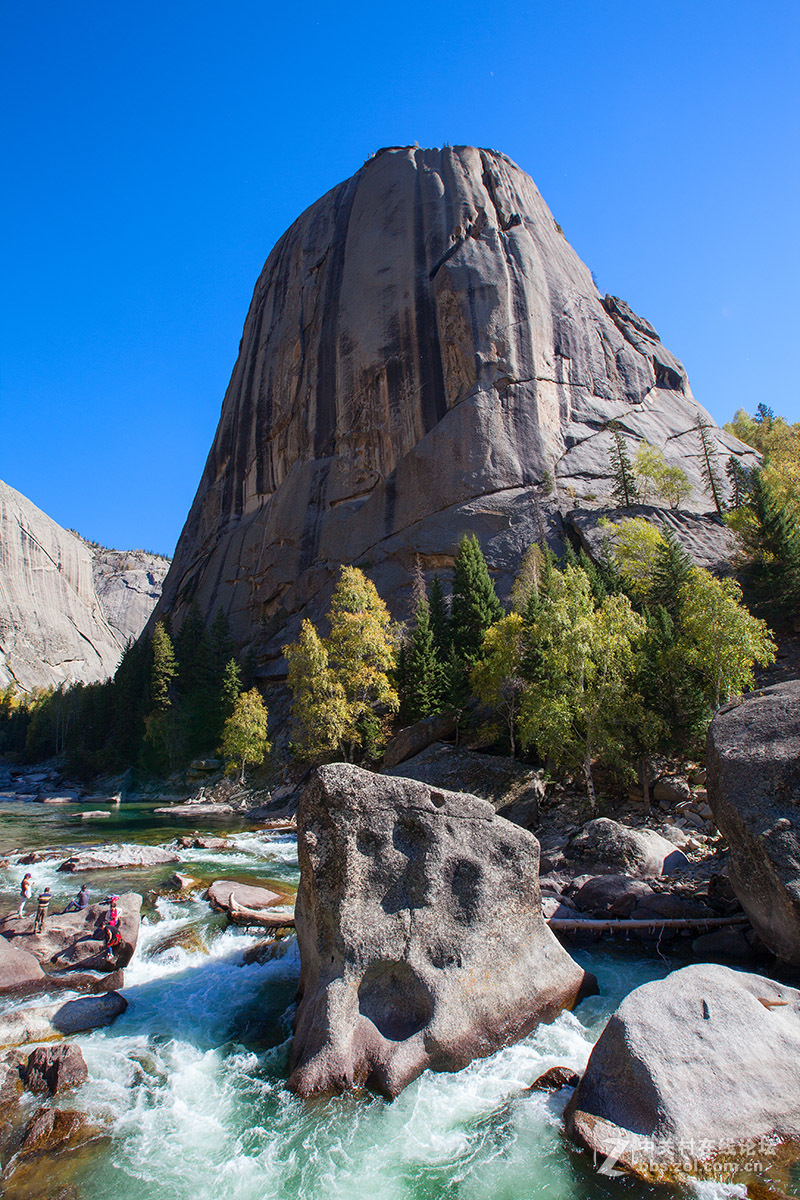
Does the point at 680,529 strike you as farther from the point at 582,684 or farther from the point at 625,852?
the point at 625,852

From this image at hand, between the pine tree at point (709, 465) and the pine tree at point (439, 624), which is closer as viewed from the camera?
the pine tree at point (439, 624)

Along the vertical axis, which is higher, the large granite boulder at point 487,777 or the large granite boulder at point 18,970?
the large granite boulder at point 487,777

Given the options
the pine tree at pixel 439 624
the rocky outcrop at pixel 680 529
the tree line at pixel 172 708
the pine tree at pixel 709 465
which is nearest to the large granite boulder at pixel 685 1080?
the pine tree at pixel 439 624

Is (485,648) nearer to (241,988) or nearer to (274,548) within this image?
(241,988)

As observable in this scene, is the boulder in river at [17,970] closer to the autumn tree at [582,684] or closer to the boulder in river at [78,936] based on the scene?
the boulder in river at [78,936]

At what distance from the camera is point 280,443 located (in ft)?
217

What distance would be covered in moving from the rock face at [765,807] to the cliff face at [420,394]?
35558 millimetres

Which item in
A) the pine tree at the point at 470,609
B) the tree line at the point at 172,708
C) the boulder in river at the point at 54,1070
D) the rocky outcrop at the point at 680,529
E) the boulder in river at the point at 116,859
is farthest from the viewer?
the tree line at the point at 172,708

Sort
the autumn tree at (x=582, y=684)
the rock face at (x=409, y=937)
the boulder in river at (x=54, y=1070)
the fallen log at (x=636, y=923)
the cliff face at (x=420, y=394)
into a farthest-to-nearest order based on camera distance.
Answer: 1. the cliff face at (x=420, y=394)
2. the autumn tree at (x=582, y=684)
3. the fallen log at (x=636, y=923)
4. the rock face at (x=409, y=937)
5. the boulder in river at (x=54, y=1070)

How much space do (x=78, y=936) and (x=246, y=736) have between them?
94.5 feet

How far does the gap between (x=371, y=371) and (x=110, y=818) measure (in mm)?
44330

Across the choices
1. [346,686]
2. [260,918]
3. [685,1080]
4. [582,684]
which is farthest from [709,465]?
[685,1080]

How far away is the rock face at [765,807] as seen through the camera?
9898 mm

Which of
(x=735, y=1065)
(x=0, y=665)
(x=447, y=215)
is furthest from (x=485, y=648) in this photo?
(x=0, y=665)
